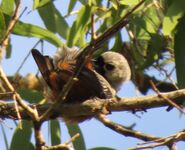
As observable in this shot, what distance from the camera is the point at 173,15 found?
266 centimetres

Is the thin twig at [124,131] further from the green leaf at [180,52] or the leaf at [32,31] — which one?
the leaf at [32,31]

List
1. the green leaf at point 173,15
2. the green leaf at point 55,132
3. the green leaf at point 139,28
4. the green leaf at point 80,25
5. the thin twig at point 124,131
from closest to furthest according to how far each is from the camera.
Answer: the thin twig at point 124,131
the green leaf at point 173,15
the green leaf at point 55,132
the green leaf at point 80,25
the green leaf at point 139,28

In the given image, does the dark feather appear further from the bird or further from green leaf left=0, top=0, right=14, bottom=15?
the bird

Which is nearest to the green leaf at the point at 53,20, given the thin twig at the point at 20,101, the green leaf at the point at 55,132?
the green leaf at the point at 55,132

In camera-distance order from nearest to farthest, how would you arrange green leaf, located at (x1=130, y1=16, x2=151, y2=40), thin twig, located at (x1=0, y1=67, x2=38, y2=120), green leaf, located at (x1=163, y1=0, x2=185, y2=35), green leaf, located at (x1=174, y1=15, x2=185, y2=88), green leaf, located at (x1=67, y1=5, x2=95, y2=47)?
thin twig, located at (x1=0, y1=67, x2=38, y2=120)
green leaf, located at (x1=163, y1=0, x2=185, y2=35)
green leaf, located at (x1=174, y1=15, x2=185, y2=88)
green leaf, located at (x1=67, y1=5, x2=95, y2=47)
green leaf, located at (x1=130, y1=16, x2=151, y2=40)

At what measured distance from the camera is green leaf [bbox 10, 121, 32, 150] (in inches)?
113

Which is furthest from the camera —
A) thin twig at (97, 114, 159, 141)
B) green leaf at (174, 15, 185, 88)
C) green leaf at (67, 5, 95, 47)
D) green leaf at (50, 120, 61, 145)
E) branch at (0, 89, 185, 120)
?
green leaf at (67, 5, 95, 47)

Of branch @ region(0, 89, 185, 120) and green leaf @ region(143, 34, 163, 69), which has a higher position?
green leaf @ region(143, 34, 163, 69)

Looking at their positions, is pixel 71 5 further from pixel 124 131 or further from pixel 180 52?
pixel 124 131

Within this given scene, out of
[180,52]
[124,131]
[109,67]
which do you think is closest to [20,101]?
[124,131]

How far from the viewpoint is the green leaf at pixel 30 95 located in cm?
296

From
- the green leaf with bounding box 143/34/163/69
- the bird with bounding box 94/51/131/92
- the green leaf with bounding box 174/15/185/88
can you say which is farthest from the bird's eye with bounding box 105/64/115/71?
the green leaf with bounding box 174/15/185/88

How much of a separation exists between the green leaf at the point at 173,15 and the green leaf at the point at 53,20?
2.72ft

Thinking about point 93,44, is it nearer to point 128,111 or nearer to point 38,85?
point 128,111
